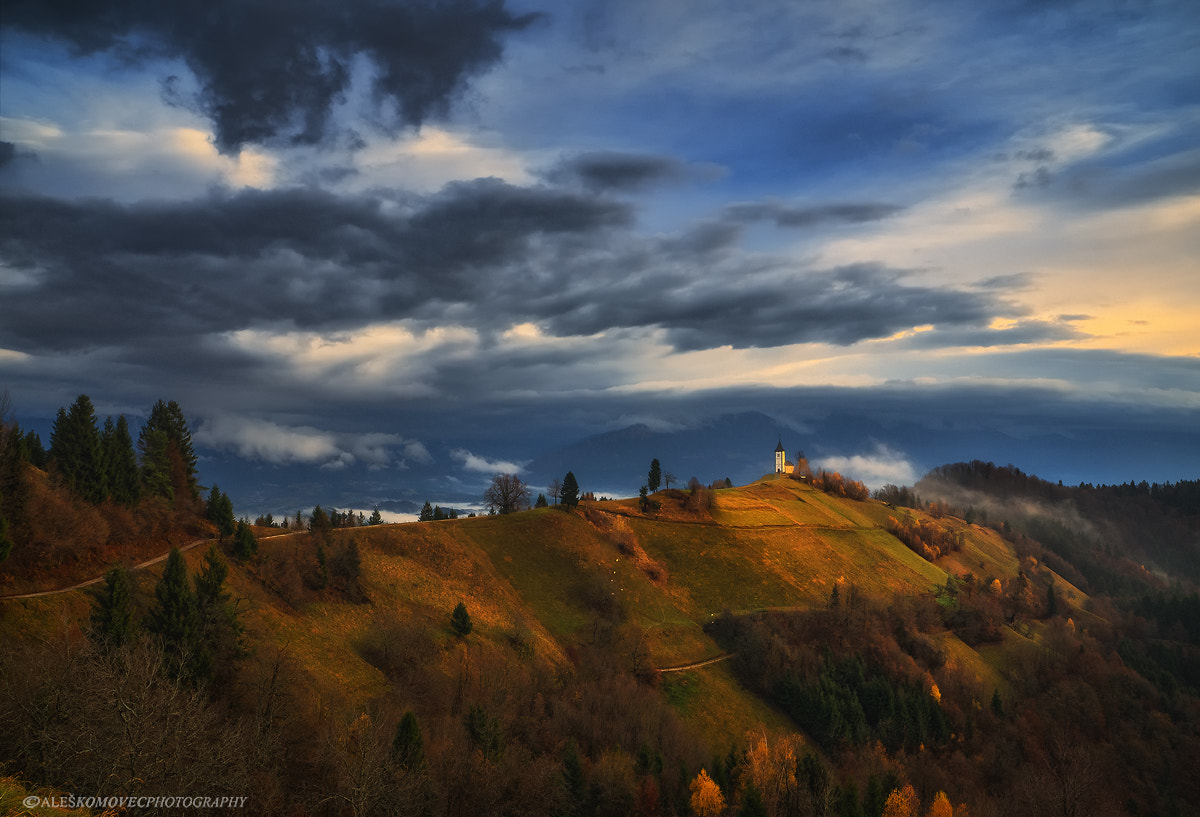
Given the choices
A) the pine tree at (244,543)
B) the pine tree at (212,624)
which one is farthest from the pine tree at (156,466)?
the pine tree at (212,624)

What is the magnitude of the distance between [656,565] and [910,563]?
8386 cm

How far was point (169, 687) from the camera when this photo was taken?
1660 inches

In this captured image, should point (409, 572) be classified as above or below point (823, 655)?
above

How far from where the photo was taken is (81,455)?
77188 millimetres

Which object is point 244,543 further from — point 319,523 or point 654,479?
point 654,479

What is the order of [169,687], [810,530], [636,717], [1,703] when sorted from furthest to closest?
[810,530], [636,717], [169,687], [1,703]

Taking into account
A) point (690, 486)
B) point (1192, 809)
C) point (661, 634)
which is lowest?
point (1192, 809)

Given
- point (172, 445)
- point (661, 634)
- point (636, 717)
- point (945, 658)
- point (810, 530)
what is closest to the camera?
point (636, 717)

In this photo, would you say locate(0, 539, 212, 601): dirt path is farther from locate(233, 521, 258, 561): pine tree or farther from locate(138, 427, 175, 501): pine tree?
locate(138, 427, 175, 501): pine tree

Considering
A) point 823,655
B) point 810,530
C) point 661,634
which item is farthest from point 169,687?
point 810,530

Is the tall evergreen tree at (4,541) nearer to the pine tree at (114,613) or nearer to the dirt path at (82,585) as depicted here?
the dirt path at (82,585)

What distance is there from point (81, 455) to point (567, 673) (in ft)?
214

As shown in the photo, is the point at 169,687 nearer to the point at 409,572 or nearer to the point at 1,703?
the point at 1,703

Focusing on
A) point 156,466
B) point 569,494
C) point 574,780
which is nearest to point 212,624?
point 574,780
